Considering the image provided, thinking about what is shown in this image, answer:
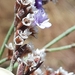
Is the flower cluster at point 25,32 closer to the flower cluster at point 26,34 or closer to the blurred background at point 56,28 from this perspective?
the flower cluster at point 26,34

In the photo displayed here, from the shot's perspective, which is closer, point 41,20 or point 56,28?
point 41,20

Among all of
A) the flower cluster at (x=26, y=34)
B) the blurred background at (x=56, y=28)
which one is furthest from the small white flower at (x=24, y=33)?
the blurred background at (x=56, y=28)

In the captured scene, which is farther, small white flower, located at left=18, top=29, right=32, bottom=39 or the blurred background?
the blurred background

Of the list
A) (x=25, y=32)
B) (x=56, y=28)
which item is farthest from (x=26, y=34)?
(x=56, y=28)

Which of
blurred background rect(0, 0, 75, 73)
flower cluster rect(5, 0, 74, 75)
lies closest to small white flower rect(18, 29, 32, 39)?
flower cluster rect(5, 0, 74, 75)

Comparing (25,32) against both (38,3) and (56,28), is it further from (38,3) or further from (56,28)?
(56,28)

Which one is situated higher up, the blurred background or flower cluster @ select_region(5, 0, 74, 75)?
flower cluster @ select_region(5, 0, 74, 75)

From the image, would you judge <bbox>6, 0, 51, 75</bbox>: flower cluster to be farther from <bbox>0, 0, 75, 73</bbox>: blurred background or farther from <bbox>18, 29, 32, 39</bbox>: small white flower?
<bbox>0, 0, 75, 73</bbox>: blurred background
